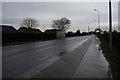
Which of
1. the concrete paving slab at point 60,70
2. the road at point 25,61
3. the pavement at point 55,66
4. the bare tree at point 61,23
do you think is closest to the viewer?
the concrete paving slab at point 60,70

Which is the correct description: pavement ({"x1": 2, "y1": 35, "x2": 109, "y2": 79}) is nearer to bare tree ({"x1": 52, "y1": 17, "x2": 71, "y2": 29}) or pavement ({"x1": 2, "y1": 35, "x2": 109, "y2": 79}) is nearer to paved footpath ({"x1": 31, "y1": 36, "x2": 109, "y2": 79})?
paved footpath ({"x1": 31, "y1": 36, "x2": 109, "y2": 79})

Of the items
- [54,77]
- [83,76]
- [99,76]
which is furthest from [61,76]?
[99,76]

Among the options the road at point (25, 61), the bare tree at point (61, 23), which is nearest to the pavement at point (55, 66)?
the road at point (25, 61)

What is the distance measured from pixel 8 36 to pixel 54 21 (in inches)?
2647

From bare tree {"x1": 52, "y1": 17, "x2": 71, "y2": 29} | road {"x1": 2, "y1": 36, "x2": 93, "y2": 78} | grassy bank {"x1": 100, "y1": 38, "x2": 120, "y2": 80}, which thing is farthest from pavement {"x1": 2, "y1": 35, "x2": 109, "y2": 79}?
bare tree {"x1": 52, "y1": 17, "x2": 71, "y2": 29}

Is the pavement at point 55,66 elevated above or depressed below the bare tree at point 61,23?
below

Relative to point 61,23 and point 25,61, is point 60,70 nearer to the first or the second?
point 25,61

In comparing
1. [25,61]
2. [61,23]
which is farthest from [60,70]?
[61,23]

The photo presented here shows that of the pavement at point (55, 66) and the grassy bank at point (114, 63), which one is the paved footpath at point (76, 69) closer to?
the pavement at point (55, 66)

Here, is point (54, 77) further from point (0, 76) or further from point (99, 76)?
point (0, 76)

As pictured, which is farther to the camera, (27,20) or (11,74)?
(27,20)

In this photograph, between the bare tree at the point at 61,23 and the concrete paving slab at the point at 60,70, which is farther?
the bare tree at the point at 61,23

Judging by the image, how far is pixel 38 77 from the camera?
17.5 feet

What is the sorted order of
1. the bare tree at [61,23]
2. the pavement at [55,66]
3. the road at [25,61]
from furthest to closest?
the bare tree at [61,23] < the road at [25,61] < the pavement at [55,66]
